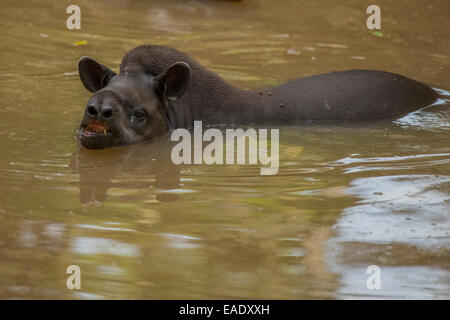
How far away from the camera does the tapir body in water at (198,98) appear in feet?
22.8

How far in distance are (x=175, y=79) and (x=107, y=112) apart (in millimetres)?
866

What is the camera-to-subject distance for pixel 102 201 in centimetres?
556

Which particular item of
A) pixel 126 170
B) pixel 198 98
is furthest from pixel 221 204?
pixel 198 98

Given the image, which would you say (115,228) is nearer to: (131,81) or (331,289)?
(331,289)

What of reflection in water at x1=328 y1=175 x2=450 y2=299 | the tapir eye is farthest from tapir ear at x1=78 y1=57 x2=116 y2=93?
reflection in water at x1=328 y1=175 x2=450 y2=299

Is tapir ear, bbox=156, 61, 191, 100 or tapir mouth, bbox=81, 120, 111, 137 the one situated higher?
tapir ear, bbox=156, 61, 191, 100

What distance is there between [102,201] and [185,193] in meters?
0.60

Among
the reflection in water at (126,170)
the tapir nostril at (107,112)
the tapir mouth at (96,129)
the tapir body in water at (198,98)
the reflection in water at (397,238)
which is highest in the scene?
the tapir body in water at (198,98)

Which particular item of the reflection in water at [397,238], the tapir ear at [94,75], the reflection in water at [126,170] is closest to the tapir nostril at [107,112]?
the reflection in water at [126,170]

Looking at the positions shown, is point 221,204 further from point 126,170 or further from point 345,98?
point 345,98

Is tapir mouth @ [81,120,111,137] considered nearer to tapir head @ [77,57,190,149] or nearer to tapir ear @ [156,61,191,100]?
tapir head @ [77,57,190,149]

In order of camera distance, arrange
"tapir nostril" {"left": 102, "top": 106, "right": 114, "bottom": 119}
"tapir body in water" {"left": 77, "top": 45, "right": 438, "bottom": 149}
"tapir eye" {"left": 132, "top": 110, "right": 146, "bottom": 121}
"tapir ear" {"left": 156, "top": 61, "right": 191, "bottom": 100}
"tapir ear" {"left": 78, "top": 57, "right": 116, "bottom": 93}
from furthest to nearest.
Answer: "tapir ear" {"left": 78, "top": 57, "right": 116, "bottom": 93}
"tapir ear" {"left": 156, "top": 61, "right": 191, "bottom": 100}
"tapir eye" {"left": 132, "top": 110, "right": 146, "bottom": 121}
"tapir body in water" {"left": 77, "top": 45, "right": 438, "bottom": 149}
"tapir nostril" {"left": 102, "top": 106, "right": 114, "bottom": 119}

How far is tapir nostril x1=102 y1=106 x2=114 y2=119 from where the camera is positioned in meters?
6.75

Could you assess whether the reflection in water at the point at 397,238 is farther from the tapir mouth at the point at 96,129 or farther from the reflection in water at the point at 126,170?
the tapir mouth at the point at 96,129
